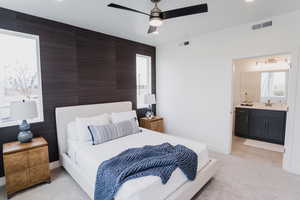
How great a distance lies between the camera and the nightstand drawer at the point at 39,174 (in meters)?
2.42

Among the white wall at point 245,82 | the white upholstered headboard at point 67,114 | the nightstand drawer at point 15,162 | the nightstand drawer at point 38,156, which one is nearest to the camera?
the nightstand drawer at point 15,162

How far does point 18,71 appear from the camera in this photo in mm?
2748

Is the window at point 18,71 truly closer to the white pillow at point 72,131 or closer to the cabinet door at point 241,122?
the white pillow at point 72,131

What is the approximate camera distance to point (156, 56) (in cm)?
501

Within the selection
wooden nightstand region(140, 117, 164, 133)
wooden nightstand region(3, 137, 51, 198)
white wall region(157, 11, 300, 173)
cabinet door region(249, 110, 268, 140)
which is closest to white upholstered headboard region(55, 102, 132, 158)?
wooden nightstand region(3, 137, 51, 198)

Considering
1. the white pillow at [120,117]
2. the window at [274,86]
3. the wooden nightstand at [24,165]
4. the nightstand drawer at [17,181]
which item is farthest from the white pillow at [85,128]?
the window at [274,86]

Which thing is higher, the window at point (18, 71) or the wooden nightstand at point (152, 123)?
the window at point (18, 71)

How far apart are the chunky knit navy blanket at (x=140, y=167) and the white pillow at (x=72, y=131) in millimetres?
1262

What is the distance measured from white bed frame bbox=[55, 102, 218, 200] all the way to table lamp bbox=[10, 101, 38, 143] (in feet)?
1.71

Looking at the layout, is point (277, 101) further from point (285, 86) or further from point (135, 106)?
point (135, 106)

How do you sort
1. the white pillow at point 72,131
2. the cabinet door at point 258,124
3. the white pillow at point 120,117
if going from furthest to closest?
the cabinet door at point 258,124, the white pillow at point 120,117, the white pillow at point 72,131

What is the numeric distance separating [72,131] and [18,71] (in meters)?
1.40

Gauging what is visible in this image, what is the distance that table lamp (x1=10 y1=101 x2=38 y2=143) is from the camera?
2283 millimetres

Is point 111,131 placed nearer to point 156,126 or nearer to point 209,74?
point 156,126
